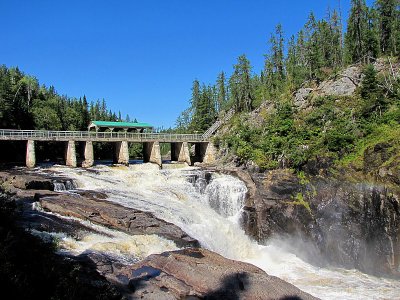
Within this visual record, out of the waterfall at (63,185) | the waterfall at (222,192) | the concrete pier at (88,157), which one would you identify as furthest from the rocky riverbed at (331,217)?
the concrete pier at (88,157)

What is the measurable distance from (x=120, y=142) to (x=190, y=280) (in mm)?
37512

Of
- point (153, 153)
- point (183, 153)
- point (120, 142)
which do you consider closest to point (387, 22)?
point (183, 153)

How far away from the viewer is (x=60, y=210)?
70.7 ft

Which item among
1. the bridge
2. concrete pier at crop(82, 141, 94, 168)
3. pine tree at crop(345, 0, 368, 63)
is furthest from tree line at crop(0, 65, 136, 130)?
pine tree at crop(345, 0, 368, 63)

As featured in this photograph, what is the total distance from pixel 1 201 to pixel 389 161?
1000 inches

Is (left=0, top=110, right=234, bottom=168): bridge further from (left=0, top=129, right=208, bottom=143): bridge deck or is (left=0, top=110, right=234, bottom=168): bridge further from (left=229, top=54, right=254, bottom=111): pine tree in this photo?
(left=229, top=54, right=254, bottom=111): pine tree

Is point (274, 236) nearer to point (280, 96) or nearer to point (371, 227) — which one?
point (371, 227)

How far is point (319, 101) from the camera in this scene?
47.1 metres

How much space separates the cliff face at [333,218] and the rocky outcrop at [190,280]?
12027 millimetres

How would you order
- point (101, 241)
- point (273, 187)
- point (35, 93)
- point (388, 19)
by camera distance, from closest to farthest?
1. point (101, 241)
2. point (273, 187)
3. point (388, 19)
4. point (35, 93)

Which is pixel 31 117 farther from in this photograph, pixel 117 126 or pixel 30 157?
pixel 30 157

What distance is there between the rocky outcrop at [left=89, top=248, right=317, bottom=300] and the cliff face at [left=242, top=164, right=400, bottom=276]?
39.5 feet

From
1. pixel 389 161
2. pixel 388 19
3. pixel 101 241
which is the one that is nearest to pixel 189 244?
pixel 101 241

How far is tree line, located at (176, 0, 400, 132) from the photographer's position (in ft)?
209
